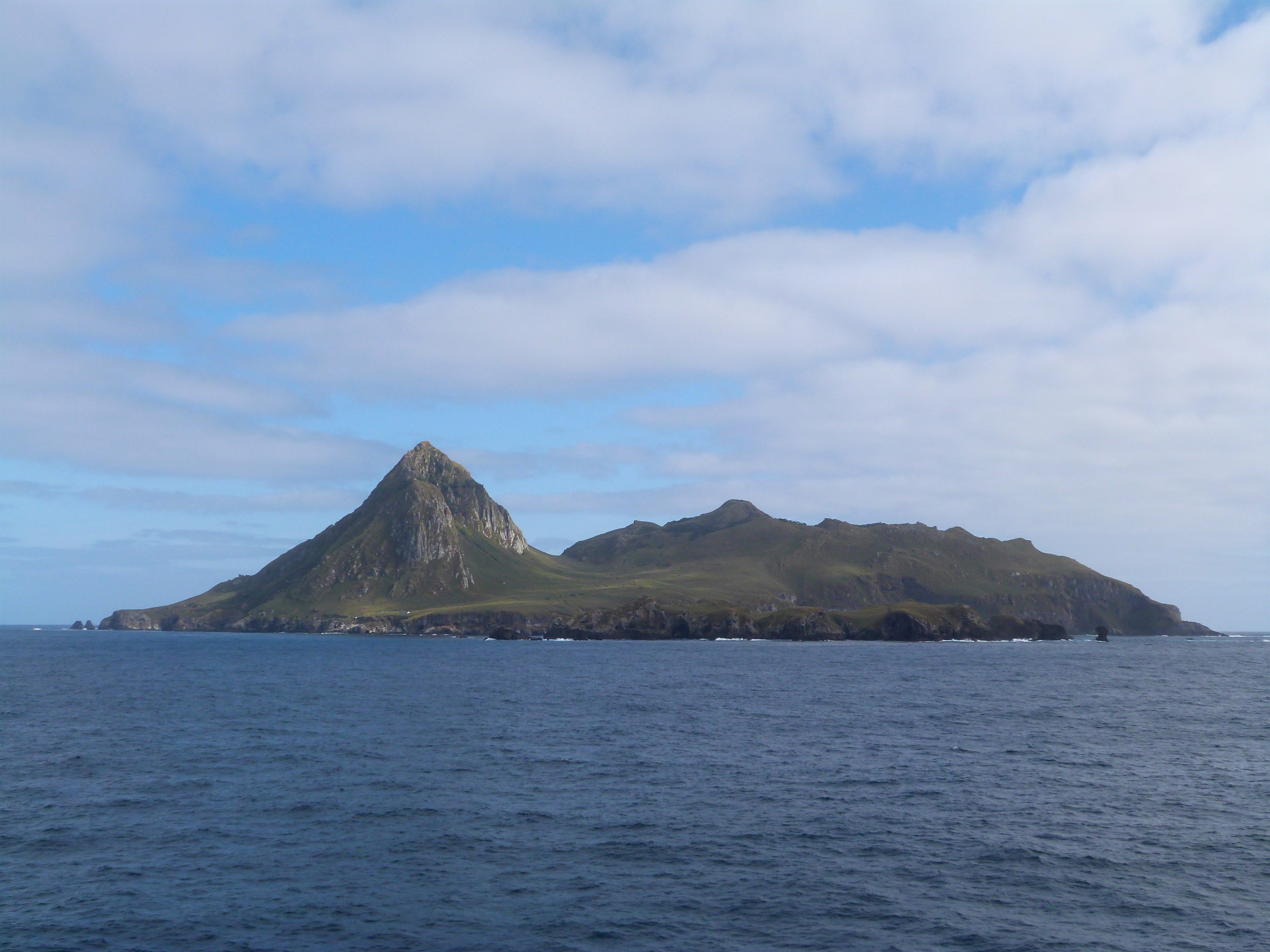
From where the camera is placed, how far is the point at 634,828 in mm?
48000

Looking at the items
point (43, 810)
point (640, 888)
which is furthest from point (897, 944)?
point (43, 810)

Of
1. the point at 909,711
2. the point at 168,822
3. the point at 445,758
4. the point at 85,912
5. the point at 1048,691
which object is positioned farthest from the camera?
the point at 1048,691

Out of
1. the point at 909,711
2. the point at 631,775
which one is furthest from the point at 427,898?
the point at 909,711

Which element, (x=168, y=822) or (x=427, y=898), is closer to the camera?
(x=427, y=898)

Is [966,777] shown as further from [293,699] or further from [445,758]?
[293,699]

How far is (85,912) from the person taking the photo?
36.0m

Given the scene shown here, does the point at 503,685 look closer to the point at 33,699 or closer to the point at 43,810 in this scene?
the point at 33,699

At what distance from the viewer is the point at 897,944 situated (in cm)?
3284

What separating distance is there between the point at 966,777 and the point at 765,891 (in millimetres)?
28933

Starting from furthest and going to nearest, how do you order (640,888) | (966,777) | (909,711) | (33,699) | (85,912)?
(33,699) → (909,711) → (966,777) → (640,888) → (85,912)

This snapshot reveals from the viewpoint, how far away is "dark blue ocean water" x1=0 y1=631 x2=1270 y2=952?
34.8 m

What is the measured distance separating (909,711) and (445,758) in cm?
5264

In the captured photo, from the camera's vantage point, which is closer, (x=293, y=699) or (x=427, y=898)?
(x=427, y=898)

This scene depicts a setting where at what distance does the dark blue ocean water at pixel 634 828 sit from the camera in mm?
34750
